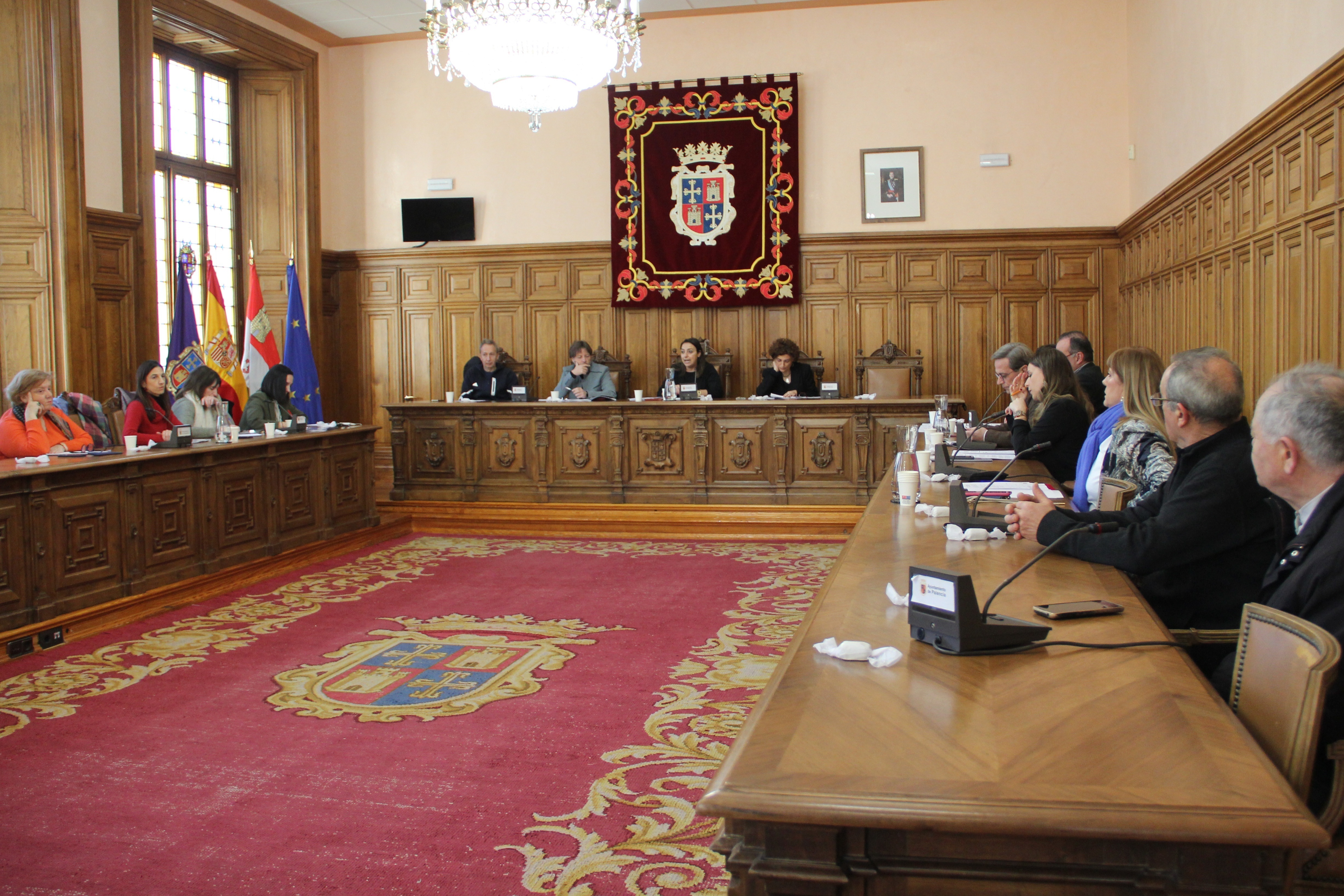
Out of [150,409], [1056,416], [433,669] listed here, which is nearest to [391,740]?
[433,669]

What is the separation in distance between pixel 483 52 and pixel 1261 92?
4.60 meters

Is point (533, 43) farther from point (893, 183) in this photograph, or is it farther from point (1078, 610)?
point (1078, 610)

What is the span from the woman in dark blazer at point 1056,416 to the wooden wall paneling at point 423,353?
696 cm

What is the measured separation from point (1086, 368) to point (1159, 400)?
3.94 meters

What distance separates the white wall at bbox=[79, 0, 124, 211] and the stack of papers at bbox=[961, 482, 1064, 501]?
6.84 m

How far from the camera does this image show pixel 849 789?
1.30 m

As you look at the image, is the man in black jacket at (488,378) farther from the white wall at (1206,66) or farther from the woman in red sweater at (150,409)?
the white wall at (1206,66)

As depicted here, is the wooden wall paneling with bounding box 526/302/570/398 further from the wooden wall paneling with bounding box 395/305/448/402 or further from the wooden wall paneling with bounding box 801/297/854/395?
the wooden wall paneling with bounding box 801/297/854/395

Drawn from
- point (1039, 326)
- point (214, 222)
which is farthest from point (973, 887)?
point (214, 222)

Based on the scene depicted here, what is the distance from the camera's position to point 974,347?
386 inches

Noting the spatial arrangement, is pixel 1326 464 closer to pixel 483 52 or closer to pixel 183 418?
pixel 483 52

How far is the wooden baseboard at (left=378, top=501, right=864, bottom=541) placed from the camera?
25.7 feet

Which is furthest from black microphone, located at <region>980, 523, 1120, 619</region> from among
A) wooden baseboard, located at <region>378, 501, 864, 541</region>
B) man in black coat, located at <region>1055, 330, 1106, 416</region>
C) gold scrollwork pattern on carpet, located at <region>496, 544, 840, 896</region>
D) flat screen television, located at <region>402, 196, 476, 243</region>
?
flat screen television, located at <region>402, 196, 476, 243</region>

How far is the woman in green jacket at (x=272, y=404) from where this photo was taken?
7.33 metres
